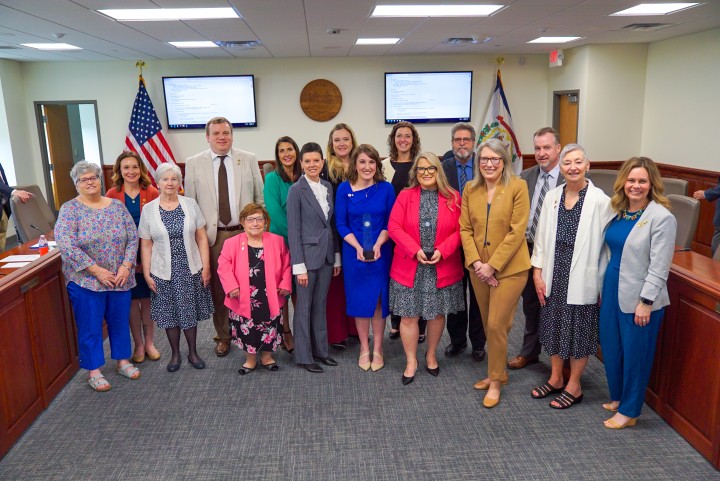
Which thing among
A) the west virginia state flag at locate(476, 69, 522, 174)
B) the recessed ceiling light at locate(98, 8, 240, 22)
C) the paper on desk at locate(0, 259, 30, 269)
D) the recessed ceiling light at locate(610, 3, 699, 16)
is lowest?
the paper on desk at locate(0, 259, 30, 269)

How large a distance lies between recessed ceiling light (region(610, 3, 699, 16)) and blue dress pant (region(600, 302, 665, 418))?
3458mm

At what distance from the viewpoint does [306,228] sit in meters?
3.59

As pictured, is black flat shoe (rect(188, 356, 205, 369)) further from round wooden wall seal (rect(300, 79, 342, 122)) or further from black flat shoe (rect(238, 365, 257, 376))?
round wooden wall seal (rect(300, 79, 342, 122))

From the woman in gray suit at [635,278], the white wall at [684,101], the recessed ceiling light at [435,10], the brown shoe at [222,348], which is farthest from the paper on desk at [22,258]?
the white wall at [684,101]

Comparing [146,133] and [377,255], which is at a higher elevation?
[146,133]

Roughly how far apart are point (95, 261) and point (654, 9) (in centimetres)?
539

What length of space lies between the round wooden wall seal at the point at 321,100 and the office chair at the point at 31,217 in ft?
14.3

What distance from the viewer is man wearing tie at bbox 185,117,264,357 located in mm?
3809

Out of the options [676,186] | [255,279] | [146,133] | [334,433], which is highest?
[146,133]

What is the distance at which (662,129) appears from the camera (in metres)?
7.44

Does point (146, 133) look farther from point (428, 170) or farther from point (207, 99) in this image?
point (428, 170)

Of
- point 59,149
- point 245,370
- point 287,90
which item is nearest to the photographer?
point 245,370

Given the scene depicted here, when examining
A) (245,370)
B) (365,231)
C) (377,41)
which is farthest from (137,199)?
(377,41)

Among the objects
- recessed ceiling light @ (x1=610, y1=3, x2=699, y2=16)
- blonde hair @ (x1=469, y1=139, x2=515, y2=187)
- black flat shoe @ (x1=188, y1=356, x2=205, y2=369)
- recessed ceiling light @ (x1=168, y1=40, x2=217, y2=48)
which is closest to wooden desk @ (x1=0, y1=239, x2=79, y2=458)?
black flat shoe @ (x1=188, y1=356, x2=205, y2=369)
